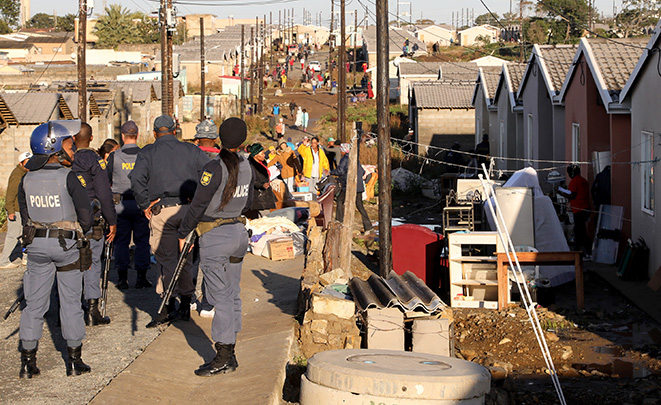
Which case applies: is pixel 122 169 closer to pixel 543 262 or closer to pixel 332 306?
pixel 332 306

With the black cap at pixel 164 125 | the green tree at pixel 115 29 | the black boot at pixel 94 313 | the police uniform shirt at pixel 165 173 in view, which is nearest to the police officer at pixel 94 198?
the black boot at pixel 94 313

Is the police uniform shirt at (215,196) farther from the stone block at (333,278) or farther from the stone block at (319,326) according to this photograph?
the stone block at (333,278)

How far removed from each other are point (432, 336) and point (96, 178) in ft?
11.8

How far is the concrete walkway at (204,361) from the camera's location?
5.95 metres

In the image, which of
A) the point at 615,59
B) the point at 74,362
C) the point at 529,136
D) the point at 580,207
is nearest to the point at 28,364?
the point at 74,362

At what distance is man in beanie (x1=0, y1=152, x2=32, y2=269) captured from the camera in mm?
10031

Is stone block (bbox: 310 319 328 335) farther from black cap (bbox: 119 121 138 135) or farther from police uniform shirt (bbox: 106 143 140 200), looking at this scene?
black cap (bbox: 119 121 138 135)

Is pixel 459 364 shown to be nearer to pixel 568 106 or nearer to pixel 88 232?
pixel 88 232

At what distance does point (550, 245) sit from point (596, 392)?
4.71 meters

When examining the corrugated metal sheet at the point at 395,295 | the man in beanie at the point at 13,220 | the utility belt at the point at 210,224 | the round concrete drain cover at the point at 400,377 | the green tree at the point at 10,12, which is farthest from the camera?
the green tree at the point at 10,12

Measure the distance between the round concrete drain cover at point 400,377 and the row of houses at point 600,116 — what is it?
7.42m

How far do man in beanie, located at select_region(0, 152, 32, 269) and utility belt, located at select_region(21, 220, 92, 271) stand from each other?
3781 mm

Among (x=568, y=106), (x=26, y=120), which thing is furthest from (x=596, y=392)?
(x=26, y=120)

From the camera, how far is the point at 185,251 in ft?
23.2
